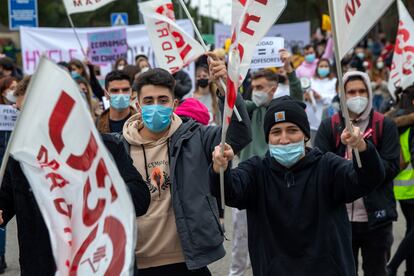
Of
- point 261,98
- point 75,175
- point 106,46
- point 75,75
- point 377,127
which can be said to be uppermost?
point 106,46

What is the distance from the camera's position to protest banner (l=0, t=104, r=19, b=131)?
24.5 ft

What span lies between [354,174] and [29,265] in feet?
5.12

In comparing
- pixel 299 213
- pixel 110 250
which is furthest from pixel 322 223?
pixel 110 250

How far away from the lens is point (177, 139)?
14.5 ft

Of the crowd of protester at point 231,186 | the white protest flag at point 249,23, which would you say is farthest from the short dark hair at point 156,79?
the white protest flag at point 249,23

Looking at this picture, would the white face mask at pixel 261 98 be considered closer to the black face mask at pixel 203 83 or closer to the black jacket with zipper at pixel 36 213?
the black jacket with zipper at pixel 36 213

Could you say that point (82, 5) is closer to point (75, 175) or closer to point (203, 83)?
point (203, 83)

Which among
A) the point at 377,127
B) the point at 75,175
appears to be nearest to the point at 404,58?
the point at 377,127

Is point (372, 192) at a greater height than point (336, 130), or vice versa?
point (336, 130)

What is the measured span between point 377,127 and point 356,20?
6.39ft

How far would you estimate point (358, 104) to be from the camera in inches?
223

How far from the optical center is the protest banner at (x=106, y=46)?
12.6 m

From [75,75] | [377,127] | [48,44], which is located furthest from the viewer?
[48,44]

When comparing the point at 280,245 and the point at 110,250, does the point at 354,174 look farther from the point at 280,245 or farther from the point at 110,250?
the point at 110,250
